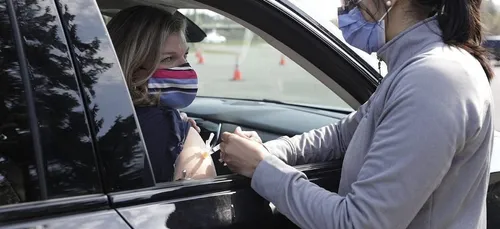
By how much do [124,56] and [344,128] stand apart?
0.73 meters

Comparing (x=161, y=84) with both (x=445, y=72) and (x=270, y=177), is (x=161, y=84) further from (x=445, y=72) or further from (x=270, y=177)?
(x=445, y=72)

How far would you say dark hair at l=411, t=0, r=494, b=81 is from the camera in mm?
1564

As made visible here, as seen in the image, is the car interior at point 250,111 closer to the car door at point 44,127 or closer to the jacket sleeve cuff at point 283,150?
the jacket sleeve cuff at point 283,150

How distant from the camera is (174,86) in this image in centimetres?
197

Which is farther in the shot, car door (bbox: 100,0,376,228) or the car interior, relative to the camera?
the car interior

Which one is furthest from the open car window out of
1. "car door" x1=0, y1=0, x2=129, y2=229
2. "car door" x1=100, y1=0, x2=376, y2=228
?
"car door" x1=0, y1=0, x2=129, y2=229

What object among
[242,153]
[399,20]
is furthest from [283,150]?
[399,20]

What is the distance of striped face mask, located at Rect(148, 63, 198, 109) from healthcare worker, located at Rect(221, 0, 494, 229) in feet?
0.89

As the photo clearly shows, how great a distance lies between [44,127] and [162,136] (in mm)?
486

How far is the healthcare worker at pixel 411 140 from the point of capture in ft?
4.65

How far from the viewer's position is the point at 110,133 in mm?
1510

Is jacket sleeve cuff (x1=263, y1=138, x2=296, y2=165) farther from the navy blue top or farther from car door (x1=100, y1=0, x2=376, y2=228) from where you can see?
the navy blue top

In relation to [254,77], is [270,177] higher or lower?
higher

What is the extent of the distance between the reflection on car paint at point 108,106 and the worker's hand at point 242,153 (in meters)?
0.26
